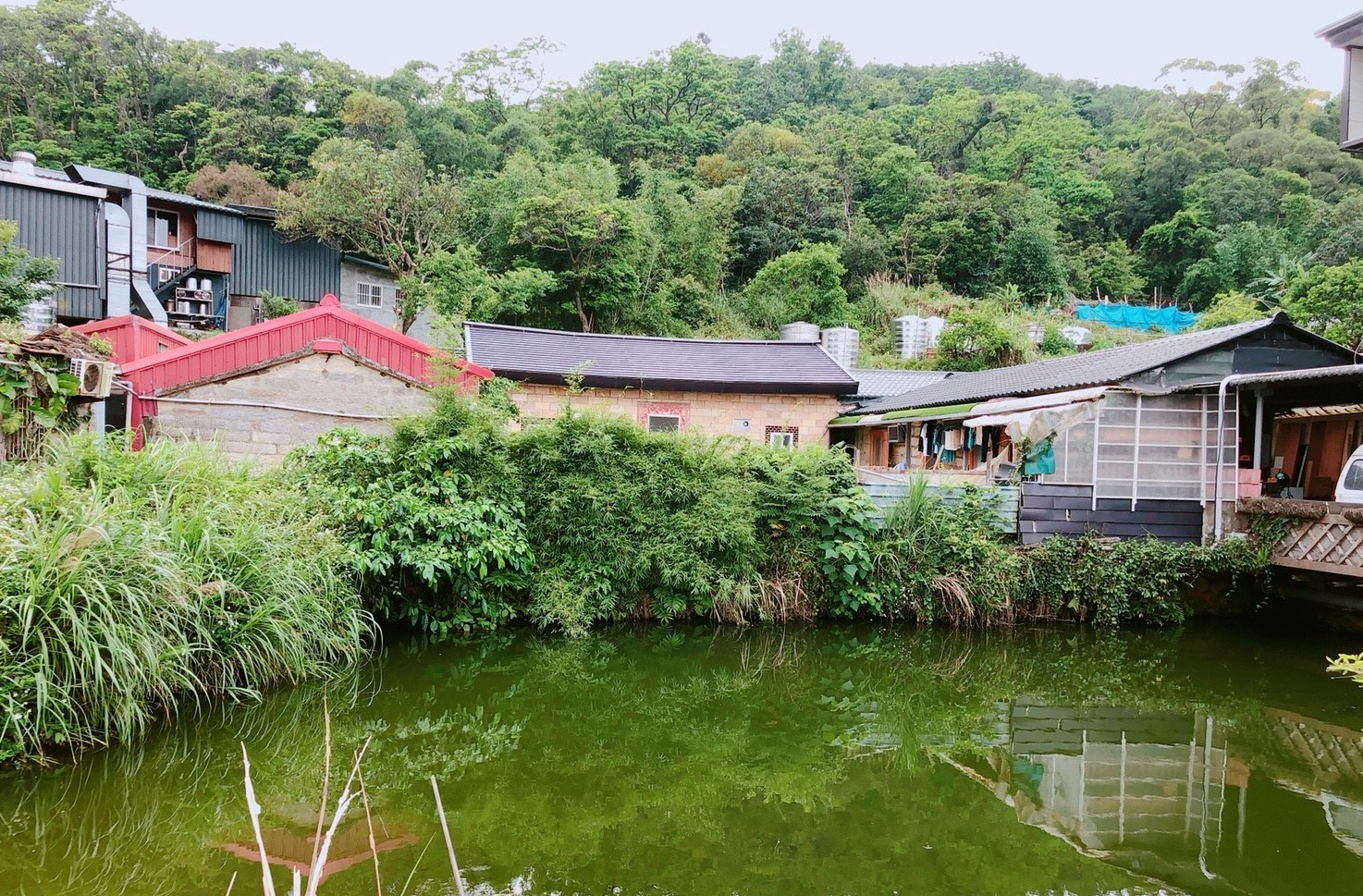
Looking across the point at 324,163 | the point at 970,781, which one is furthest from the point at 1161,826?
the point at 324,163

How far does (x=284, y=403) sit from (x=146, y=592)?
6.21 meters

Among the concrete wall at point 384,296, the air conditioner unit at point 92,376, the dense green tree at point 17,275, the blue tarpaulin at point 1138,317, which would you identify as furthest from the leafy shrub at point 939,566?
the blue tarpaulin at point 1138,317

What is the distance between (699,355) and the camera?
64.1ft

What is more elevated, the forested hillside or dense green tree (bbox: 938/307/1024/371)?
the forested hillside

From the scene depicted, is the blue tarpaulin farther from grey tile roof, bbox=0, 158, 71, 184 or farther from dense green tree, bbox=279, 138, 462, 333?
grey tile roof, bbox=0, 158, 71, 184

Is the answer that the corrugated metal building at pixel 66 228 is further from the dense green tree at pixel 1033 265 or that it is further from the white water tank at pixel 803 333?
the dense green tree at pixel 1033 265

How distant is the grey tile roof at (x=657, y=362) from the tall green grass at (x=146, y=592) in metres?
9.61

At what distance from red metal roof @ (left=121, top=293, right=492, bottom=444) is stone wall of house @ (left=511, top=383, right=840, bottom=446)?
15.5ft

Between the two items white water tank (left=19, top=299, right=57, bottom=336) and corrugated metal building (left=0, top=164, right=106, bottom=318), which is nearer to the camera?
white water tank (left=19, top=299, right=57, bottom=336)

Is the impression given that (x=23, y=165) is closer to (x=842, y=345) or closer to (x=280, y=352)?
(x=280, y=352)

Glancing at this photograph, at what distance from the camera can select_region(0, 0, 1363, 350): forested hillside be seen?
26266mm

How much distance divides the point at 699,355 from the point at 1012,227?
849 inches

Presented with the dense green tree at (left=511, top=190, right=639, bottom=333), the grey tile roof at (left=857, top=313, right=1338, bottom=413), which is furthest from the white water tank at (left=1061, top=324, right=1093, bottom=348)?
the dense green tree at (left=511, top=190, right=639, bottom=333)

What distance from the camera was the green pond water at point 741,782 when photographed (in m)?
4.93
